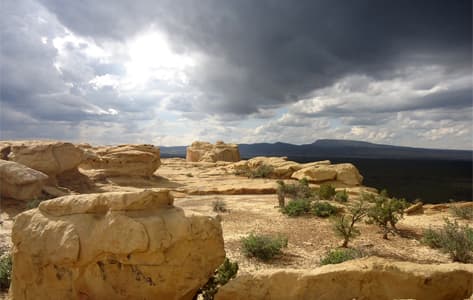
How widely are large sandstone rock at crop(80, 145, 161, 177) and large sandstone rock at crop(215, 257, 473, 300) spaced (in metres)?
27.0

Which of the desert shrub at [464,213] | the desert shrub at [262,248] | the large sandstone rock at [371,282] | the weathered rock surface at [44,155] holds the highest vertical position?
the weathered rock surface at [44,155]

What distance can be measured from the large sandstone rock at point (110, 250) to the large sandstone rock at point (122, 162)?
24.4 m

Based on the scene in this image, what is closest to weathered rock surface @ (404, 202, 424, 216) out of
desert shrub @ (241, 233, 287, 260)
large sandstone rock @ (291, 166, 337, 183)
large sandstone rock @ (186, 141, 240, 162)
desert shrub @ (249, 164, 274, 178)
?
large sandstone rock @ (291, 166, 337, 183)

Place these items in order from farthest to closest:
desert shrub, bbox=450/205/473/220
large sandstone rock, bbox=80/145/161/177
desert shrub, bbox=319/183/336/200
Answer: large sandstone rock, bbox=80/145/161/177 → desert shrub, bbox=319/183/336/200 → desert shrub, bbox=450/205/473/220

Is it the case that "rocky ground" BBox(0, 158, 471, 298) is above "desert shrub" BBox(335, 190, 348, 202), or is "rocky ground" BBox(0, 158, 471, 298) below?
below

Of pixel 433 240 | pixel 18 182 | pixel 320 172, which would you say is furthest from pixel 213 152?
pixel 433 240

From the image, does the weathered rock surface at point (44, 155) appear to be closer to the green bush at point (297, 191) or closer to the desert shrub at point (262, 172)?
the green bush at point (297, 191)

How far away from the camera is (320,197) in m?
21.2

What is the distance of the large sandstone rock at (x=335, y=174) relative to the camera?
28406 mm

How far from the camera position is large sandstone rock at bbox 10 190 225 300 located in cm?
593

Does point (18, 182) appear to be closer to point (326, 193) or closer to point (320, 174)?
point (326, 193)

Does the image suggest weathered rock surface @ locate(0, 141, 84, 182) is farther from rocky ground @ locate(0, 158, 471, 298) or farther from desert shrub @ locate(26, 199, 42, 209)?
desert shrub @ locate(26, 199, 42, 209)

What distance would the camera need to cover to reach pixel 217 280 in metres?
7.28

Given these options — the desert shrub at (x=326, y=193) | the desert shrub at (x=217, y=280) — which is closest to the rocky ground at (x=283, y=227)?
the desert shrub at (x=217, y=280)
